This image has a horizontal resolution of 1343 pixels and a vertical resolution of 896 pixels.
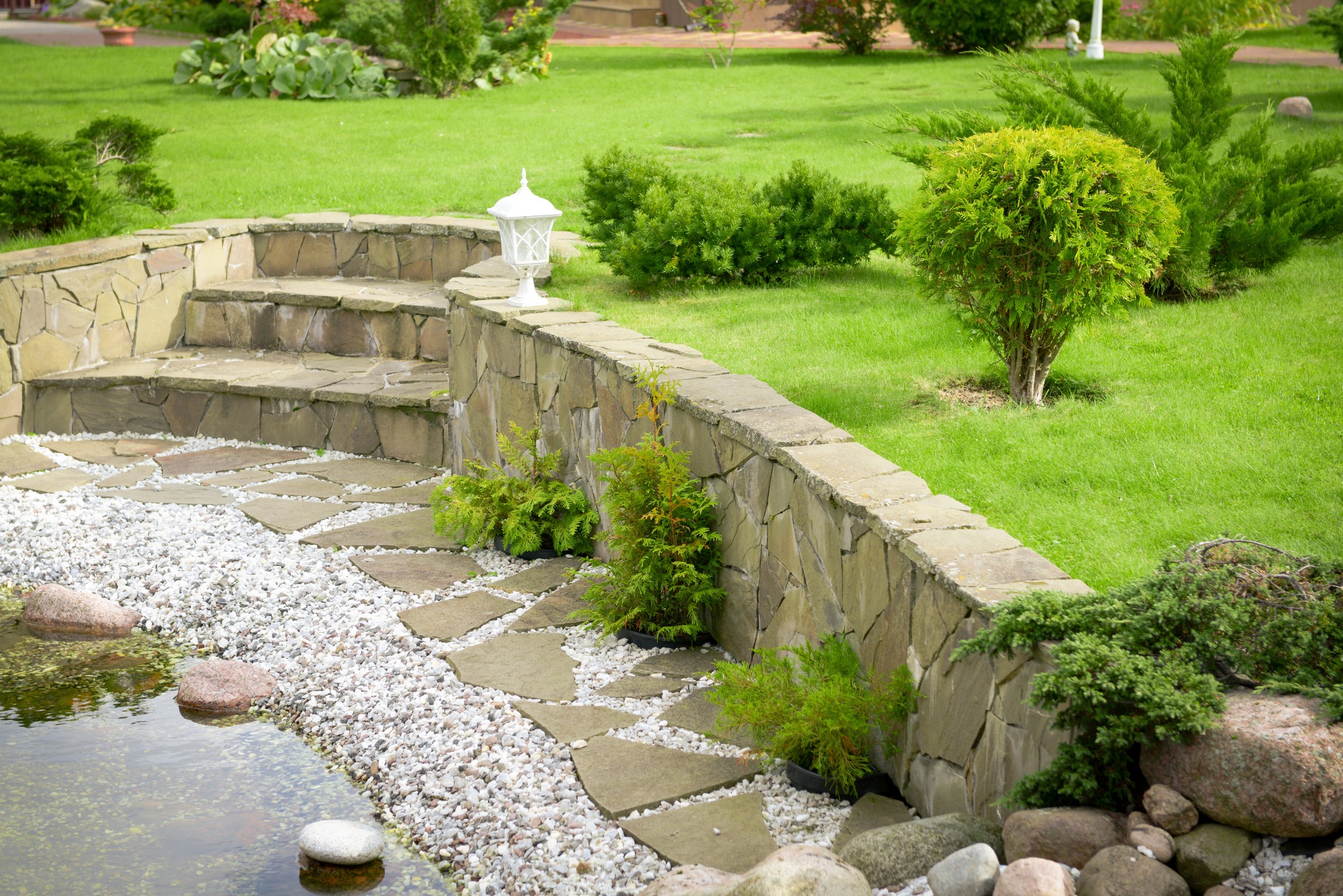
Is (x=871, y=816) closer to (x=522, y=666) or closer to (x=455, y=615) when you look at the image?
(x=522, y=666)

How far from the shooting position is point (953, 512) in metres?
3.37

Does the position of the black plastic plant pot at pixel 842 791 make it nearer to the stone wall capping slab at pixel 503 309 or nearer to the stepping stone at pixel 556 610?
the stepping stone at pixel 556 610

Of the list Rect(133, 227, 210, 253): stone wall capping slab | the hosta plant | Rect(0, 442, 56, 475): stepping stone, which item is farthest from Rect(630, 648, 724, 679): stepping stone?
the hosta plant

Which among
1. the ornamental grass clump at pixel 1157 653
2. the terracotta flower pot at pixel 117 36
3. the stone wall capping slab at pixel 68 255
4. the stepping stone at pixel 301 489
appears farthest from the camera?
the terracotta flower pot at pixel 117 36

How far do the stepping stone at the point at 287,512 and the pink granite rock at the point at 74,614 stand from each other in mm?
945

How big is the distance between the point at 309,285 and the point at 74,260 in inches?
55.5

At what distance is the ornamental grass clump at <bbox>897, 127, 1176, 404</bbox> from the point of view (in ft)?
14.7

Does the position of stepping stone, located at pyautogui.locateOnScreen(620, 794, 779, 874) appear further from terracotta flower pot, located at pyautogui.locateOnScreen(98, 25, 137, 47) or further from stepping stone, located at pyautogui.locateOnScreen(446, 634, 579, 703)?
terracotta flower pot, located at pyautogui.locateOnScreen(98, 25, 137, 47)

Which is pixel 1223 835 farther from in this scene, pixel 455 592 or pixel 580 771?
pixel 455 592

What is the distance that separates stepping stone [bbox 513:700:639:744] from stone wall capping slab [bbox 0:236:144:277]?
4760 mm

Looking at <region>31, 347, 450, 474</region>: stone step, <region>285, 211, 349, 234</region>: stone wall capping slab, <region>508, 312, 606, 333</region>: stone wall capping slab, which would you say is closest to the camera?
<region>508, 312, 606, 333</region>: stone wall capping slab

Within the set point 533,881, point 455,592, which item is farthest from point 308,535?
point 533,881

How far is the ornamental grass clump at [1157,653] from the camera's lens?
248 cm

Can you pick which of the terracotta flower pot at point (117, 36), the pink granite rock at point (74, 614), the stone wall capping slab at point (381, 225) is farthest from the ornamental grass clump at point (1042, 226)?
the terracotta flower pot at point (117, 36)
